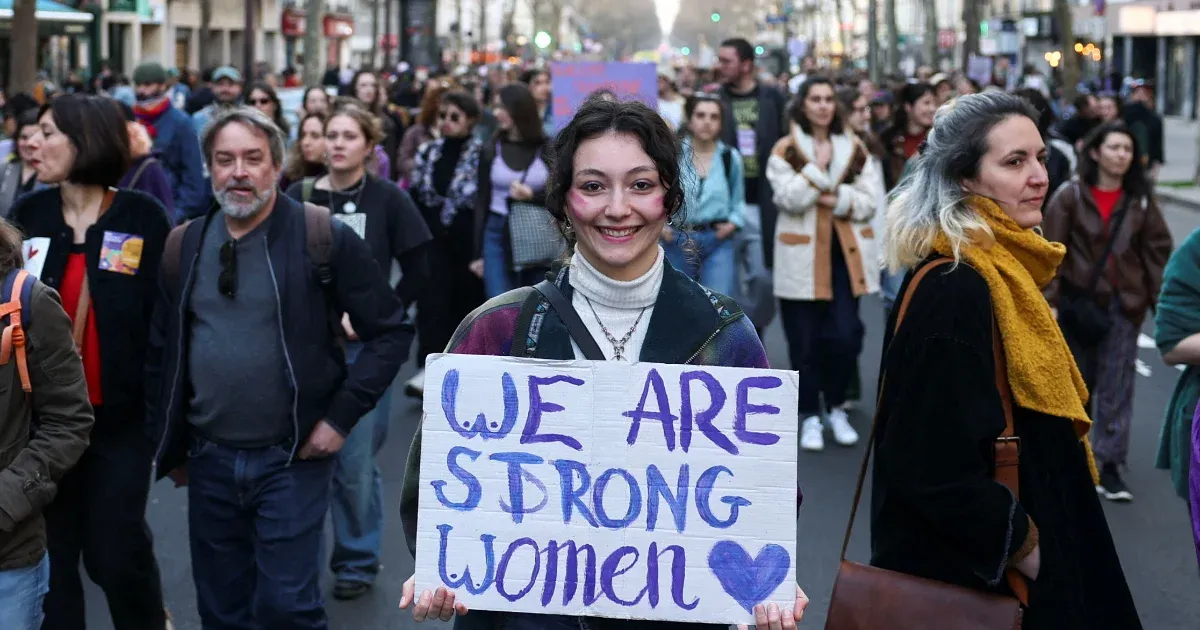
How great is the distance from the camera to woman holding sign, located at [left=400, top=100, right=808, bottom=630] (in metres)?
3.03

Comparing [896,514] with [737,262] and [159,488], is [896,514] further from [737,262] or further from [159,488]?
[737,262]

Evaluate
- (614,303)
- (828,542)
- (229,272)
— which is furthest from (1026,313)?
(828,542)

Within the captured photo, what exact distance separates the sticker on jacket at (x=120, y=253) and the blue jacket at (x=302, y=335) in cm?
26

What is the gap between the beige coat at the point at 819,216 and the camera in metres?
8.84

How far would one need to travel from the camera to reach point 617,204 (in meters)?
3.01

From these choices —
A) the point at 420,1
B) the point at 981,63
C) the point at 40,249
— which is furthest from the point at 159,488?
the point at 420,1

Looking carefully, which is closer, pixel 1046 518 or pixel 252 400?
pixel 1046 518

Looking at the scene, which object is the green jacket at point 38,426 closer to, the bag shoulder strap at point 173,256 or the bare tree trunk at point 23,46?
the bag shoulder strap at point 173,256

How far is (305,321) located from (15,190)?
A: 2959 mm

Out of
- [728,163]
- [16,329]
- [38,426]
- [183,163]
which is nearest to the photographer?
[16,329]

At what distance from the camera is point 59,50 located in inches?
1702

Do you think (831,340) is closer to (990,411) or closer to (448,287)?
(448,287)

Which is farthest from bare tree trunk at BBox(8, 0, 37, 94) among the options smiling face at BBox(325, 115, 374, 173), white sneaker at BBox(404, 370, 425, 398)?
smiling face at BBox(325, 115, 374, 173)

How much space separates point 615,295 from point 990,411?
33.2 inches
